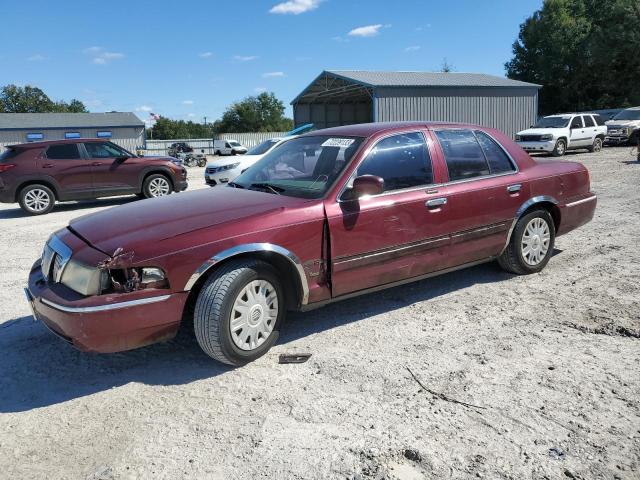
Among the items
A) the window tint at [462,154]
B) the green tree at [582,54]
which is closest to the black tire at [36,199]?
the window tint at [462,154]

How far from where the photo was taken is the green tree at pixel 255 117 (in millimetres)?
89312

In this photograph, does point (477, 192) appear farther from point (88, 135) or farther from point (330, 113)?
point (88, 135)

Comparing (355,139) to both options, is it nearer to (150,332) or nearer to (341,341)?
(341,341)

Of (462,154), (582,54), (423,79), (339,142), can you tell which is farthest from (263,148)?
(582,54)

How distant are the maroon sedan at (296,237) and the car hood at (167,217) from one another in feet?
0.05

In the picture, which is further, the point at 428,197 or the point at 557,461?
the point at 428,197

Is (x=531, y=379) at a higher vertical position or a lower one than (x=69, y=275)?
lower

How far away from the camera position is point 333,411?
3.13 metres

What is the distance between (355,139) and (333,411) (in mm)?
2307

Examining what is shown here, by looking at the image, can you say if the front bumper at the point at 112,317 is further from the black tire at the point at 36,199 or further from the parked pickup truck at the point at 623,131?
the parked pickup truck at the point at 623,131

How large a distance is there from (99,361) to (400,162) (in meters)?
2.88

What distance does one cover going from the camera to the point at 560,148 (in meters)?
21.3

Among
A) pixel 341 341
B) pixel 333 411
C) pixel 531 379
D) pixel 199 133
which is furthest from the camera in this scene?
pixel 199 133

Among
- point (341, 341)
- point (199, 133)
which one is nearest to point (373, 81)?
point (341, 341)
